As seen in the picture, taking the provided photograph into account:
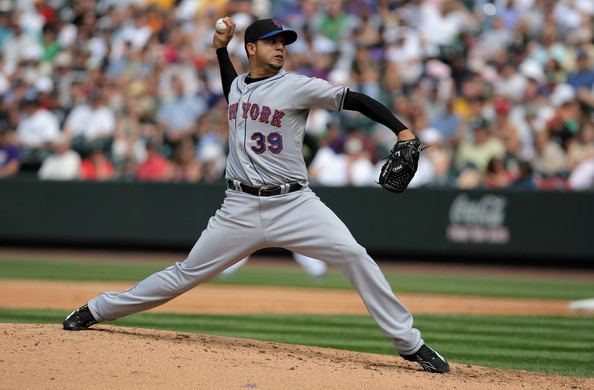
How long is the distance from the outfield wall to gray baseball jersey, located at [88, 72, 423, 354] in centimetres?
842

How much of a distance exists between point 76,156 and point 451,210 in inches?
236

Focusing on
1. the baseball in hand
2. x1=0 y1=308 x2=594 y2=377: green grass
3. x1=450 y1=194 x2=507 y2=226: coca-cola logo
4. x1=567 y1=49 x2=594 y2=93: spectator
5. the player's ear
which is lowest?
x1=0 y1=308 x2=594 y2=377: green grass

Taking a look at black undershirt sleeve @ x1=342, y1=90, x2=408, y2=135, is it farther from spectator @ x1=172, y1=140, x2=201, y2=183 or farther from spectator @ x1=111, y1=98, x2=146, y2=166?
spectator @ x1=111, y1=98, x2=146, y2=166

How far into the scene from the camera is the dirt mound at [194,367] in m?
5.05

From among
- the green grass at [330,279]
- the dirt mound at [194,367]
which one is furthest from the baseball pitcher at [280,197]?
the green grass at [330,279]

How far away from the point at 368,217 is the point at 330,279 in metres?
1.71

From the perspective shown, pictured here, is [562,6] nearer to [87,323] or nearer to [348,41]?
[348,41]

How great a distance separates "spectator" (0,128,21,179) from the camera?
54.2 ft

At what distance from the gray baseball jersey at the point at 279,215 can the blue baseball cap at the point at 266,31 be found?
24 cm

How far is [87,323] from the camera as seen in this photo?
239 inches

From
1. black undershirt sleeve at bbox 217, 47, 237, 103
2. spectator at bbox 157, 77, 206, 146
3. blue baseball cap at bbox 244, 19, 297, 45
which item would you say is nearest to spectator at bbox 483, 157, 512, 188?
spectator at bbox 157, 77, 206, 146

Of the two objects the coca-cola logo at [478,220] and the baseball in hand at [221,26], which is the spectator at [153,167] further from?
the baseball in hand at [221,26]

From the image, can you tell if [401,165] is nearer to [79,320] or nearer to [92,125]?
[79,320]

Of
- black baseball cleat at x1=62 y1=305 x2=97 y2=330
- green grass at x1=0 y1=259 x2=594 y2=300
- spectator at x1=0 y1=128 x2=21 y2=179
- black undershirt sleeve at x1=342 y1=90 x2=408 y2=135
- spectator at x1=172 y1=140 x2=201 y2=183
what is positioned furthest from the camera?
spectator at x1=0 y1=128 x2=21 y2=179
